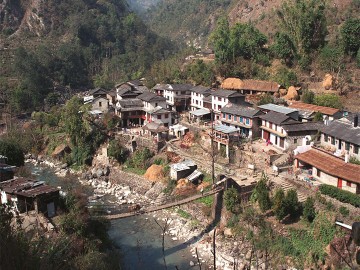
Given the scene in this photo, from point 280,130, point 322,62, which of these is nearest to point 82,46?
point 322,62

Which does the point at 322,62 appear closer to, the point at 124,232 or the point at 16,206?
the point at 124,232

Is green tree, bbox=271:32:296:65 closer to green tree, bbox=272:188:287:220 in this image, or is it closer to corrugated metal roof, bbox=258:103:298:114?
corrugated metal roof, bbox=258:103:298:114

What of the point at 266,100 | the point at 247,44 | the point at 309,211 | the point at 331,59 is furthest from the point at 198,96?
the point at 309,211

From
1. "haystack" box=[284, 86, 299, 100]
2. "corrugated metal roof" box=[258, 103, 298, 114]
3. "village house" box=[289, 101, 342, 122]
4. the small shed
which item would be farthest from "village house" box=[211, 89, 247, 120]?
the small shed

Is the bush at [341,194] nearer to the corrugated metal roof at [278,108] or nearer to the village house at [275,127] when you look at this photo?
the village house at [275,127]

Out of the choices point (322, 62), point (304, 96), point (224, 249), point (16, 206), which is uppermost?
point (322, 62)

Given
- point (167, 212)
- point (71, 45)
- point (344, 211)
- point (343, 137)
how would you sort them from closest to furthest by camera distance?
point (344, 211) → point (343, 137) → point (167, 212) → point (71, 45)

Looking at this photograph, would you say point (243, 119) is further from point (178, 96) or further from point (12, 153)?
point (12, 153)
